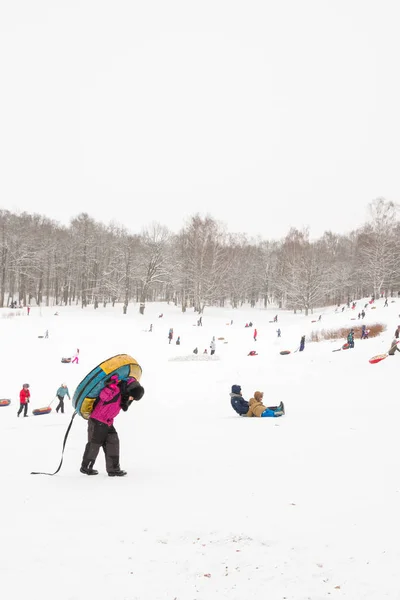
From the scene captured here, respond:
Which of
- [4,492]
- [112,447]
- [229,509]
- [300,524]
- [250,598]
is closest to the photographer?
[250,598]

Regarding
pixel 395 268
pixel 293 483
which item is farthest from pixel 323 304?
pixel 293 483

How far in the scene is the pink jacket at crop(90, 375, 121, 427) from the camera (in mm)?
5805

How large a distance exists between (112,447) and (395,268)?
61085mm

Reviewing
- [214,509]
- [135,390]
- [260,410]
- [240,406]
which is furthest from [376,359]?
[214,509]

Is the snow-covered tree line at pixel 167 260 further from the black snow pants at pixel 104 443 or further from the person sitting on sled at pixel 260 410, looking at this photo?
the black snow pants at pixel 104 443

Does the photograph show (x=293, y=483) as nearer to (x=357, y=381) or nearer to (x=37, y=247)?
(x=357, y=381)

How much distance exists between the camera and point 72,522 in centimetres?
407

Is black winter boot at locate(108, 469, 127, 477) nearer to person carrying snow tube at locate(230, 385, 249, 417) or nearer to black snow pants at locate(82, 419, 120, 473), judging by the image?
black snow pants at locate(82, 419, 120, 473)

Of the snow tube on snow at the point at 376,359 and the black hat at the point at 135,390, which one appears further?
the snow tube on snow at the point at 376,359

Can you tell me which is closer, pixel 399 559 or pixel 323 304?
pixel 399 559

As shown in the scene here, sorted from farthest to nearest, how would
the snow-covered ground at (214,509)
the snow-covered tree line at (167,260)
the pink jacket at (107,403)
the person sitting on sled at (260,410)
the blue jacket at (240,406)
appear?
the snow-covered tree line at (167,260)
the blue jacket at (240,406)
the person sitting on sled at (260,410)
the pink jacket at (107,403)
the snow-covered ground at (214,509)

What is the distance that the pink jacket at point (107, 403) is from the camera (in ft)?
19.0

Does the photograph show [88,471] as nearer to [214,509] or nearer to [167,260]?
[214,509]

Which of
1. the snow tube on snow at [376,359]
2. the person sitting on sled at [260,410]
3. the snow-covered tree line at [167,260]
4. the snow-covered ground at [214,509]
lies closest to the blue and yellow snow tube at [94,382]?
the snow-covered ground at [214,509]
